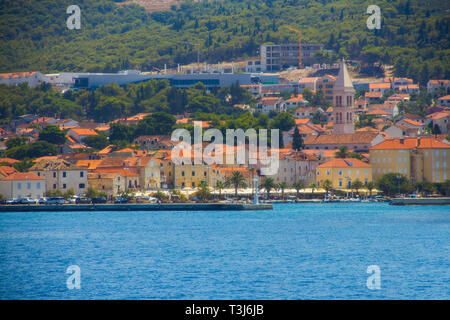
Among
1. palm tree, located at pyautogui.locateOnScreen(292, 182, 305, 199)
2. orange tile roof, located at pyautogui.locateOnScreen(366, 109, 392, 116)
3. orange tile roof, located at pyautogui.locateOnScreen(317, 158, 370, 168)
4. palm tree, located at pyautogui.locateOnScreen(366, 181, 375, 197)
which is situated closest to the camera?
palm tree, located at pyautogui.locateOnScreen(366, 181, 375, 197)

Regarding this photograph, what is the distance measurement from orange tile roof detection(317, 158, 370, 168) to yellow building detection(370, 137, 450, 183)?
1588 mm

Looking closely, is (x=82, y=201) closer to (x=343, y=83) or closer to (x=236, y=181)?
(x=236, y=181)

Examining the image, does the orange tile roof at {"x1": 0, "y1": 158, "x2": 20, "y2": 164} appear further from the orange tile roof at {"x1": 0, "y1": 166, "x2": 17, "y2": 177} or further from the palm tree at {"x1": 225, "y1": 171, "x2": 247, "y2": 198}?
the palm tree at {"x1": 225, "y1": 171, "x2": 247, "y2": 198}

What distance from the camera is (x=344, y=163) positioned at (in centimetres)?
A: 6906

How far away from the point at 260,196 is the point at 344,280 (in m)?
39.0

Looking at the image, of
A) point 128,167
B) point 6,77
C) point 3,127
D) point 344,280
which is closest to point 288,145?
point 128,167

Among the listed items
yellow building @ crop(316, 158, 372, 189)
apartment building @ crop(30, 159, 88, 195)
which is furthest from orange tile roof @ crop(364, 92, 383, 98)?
apartment building @ crop(30, 159, 88, 195)

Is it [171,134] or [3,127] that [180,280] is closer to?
[171,134]

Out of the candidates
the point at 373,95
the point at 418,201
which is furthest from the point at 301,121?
the point at 418,201

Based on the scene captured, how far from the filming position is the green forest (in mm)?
130125

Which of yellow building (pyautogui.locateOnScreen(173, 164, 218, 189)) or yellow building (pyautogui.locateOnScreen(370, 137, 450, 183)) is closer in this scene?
yellow building (pyautogui.locateOnScreen(173, 164, 218, 189))

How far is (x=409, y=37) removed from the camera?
13375 centimetres

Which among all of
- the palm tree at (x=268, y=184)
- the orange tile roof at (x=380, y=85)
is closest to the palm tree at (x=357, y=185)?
the palm tree at (x=268, y=184)

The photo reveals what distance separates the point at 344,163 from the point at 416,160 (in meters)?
5.19
